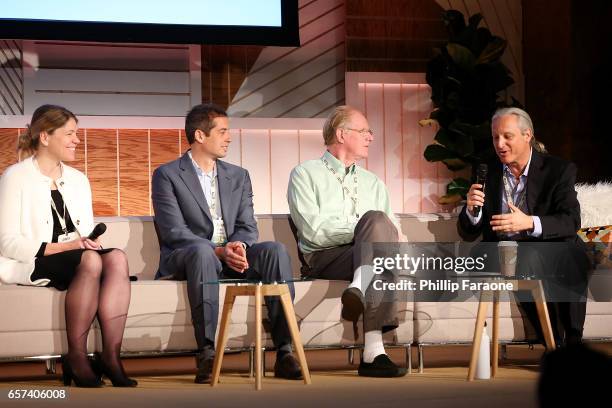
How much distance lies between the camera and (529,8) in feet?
19.1

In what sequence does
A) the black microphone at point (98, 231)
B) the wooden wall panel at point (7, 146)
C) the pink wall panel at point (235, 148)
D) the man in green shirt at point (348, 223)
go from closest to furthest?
the black microphone at point (98, 231)
the man in green shirt at point (348, 223)
the wooden wall panel at point (7, 146)
the pink wall panel at point (235, 148)

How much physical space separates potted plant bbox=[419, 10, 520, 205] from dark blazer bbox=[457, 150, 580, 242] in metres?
1.73

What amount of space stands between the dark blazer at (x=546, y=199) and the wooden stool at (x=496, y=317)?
0.33 metres

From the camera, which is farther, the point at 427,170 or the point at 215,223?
the point at 427,170

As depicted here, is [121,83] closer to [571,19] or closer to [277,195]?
[277,195]

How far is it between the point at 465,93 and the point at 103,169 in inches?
87.9

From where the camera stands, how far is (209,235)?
3.61m

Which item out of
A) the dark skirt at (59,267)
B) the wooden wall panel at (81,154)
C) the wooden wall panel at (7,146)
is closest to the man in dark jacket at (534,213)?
the dark skirt at (59,267)

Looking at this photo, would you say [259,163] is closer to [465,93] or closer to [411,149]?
[411,149]

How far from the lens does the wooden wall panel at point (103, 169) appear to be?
5309 millimetres

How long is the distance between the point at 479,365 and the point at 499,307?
29cm

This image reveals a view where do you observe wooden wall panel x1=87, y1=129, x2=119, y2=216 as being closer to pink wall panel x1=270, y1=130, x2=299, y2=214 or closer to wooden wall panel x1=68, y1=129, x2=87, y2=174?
wooden wall panel x1=68, y1=129, x2=87, y2=174

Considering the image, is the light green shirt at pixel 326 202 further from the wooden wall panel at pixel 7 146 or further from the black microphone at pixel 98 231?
the wooden wall panel at pixel 7 146

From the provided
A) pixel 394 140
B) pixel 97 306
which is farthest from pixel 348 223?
pixel 394 140
